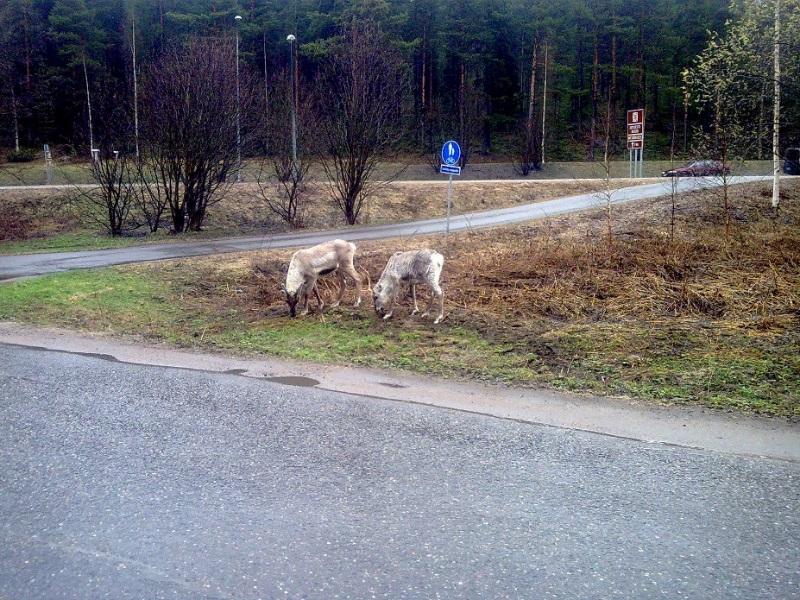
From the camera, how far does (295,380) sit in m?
9.38

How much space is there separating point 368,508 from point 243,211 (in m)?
29.1

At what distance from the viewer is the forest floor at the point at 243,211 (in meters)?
27.0

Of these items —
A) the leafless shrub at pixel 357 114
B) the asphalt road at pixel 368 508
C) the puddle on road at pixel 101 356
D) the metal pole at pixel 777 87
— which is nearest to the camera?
the asphalt road at pixel 368 508

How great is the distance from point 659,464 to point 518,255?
11.0 metres

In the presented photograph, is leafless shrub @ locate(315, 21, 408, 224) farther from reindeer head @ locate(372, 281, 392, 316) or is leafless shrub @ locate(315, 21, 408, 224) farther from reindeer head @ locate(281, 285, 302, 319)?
reindeer head @ locate(372, 281, 392, 316)

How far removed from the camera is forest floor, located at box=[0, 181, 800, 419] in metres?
9.45

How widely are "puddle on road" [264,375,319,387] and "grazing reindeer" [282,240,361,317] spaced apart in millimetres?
3573

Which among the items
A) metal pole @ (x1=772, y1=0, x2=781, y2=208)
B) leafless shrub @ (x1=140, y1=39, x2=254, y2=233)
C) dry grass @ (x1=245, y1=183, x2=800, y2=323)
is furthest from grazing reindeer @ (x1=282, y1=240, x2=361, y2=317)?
leafless shrub @ (x1=140, y1=39, x2=254, y2=233)

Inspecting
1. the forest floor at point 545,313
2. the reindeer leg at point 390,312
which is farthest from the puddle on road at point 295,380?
the reindeer leg at point 390,312

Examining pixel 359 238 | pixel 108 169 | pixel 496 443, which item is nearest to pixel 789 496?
pixel 496 443

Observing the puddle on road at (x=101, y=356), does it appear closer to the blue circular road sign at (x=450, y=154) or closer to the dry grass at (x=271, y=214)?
the blue circular road sign at (x=450, y=154)

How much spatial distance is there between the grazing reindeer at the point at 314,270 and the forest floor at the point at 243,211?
12090mm

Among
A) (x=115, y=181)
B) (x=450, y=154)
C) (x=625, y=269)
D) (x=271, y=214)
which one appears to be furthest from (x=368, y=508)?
(x=271, y=214)

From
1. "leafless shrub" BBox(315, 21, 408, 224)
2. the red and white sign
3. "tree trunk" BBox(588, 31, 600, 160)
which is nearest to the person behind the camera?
"leafless shrub" BBox(315, 21, 408, 224)
